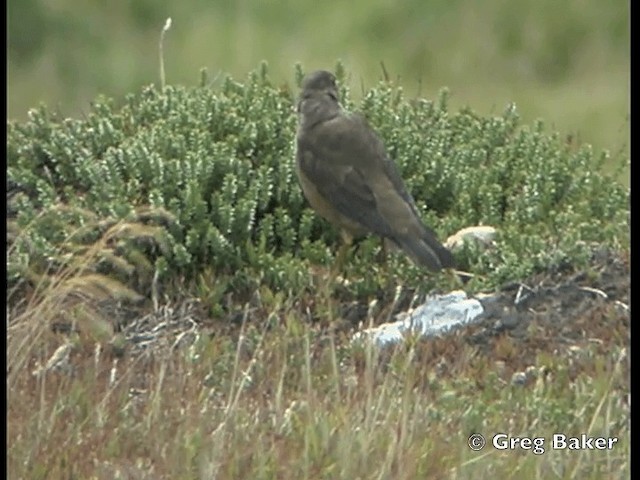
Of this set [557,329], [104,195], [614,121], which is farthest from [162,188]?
[614,121]

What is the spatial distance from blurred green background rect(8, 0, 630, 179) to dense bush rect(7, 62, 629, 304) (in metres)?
4.33

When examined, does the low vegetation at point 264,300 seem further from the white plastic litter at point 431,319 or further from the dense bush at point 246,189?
the white plastic litter at point 431,319

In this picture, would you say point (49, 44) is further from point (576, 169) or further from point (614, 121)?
point (576, 169)

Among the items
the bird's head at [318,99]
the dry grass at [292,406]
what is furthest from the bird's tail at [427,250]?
the bird's head at [318,99]

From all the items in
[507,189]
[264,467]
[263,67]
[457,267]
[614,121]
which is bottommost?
[264,467]

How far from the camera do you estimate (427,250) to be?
9445mm

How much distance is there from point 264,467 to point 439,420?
2.85ft

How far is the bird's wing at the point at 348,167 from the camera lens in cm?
977

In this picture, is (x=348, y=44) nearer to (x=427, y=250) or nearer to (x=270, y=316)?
(x=427, y=250)

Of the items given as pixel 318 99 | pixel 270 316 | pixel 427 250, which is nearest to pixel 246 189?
pixel 318 99

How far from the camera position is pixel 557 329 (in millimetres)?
9062

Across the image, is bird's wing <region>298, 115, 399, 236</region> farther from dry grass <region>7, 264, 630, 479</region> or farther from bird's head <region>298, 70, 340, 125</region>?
dry grass <region>7, 264, 630, 479</region>

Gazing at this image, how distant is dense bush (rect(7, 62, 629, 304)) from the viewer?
9430 millimetres

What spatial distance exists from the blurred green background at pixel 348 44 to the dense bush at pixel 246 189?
14.2 feet
